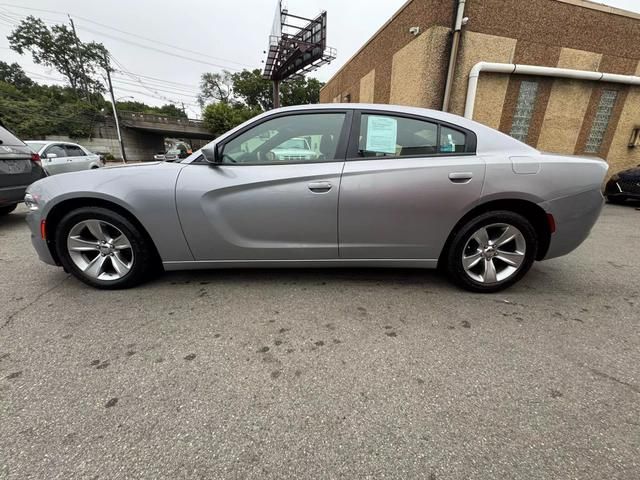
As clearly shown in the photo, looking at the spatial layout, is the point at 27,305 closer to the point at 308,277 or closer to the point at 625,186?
the point at 308,277

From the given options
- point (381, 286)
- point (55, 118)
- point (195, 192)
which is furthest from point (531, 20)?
point (55, 118)

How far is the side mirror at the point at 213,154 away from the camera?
2.27 m

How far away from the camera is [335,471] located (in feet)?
3.73

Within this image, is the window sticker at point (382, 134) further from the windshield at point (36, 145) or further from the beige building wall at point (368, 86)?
the beige building wall at point (368, 86)

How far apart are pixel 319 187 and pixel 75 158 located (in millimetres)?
9813

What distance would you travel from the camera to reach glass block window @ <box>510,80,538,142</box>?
8.02 m

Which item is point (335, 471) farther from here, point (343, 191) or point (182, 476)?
point (343, 191)

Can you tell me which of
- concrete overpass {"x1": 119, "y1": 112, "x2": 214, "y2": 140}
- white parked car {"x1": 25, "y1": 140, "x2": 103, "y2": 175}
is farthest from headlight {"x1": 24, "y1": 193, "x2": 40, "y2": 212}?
concrete overpass {"x1": 119, "y1": 112, "x2": 214, "y2": 140}

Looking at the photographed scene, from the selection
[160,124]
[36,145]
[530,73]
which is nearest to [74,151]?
[36,145]

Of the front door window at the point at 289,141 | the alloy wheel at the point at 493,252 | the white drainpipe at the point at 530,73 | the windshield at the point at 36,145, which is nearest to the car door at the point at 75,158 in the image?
the windshield at the point at 36,145

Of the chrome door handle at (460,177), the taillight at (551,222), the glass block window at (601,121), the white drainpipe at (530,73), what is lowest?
the taillight at (551,222)

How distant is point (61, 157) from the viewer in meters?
7.96

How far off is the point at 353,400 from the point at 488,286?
1.75 m

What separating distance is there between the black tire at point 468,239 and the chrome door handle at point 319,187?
1.20 metres
